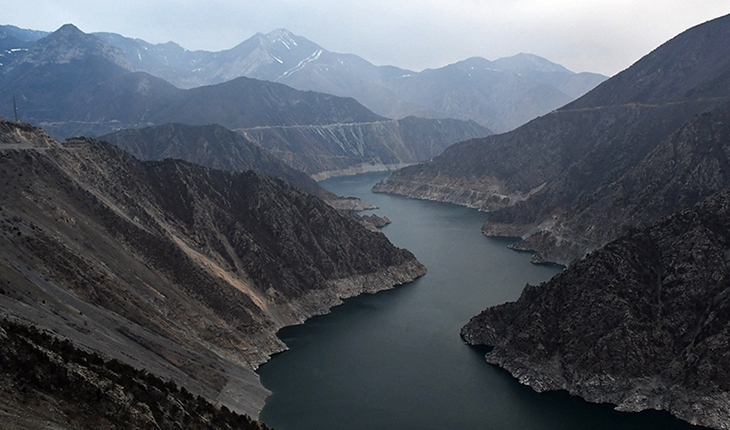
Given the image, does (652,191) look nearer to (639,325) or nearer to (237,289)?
(639,325)

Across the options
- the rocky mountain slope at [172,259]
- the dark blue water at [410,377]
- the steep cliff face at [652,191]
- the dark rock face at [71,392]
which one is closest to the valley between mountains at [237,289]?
the dark rock face at [71,392]

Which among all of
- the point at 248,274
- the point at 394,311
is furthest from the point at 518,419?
the point at 248,274

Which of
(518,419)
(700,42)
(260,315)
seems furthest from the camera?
(700,42)

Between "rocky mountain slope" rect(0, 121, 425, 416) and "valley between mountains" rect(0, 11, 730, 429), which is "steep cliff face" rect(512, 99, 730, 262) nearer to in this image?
"valley between mountains" rect(0, 11, 730, 429)

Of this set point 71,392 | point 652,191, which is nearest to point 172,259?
point 71,392

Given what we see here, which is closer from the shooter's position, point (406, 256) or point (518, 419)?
point (518, 419)

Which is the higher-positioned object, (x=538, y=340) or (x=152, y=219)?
(x=152, y=219)

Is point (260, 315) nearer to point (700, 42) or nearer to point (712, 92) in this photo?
point (712, 92)
